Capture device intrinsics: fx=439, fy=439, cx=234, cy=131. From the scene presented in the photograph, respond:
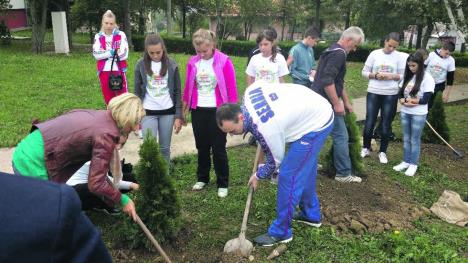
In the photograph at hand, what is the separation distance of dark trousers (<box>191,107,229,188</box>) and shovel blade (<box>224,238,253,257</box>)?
3.96 ft

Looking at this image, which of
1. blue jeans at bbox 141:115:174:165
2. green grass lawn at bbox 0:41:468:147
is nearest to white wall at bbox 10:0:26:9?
green grass lawn at bbox 0:41:468:147

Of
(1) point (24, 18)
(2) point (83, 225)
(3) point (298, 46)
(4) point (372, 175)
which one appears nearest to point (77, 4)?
(1) point (24, 18)

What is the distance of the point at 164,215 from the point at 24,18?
37.9m

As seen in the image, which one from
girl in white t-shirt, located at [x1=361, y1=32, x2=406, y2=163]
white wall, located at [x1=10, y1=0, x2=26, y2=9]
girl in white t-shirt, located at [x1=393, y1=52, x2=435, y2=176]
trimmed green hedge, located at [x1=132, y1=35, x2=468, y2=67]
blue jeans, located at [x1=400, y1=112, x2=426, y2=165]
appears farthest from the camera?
white wall, located at [x1=10, y1=0, x2=26, y2=9]

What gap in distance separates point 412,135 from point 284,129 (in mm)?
3062

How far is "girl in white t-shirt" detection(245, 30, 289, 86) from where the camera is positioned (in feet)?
19.3

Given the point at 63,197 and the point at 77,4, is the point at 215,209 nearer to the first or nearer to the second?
the point at 63,197

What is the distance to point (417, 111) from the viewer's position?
18.6 feet

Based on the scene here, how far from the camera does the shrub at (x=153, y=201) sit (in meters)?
3.52

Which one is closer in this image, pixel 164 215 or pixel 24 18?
pixel 164 215

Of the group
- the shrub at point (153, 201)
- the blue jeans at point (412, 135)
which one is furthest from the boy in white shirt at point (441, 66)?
the shrub at point (153, 201)

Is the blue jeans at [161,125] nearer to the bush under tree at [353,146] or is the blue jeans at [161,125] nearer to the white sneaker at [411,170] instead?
the bush under tree at [353,146]

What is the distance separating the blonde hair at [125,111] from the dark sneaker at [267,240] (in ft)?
5.19

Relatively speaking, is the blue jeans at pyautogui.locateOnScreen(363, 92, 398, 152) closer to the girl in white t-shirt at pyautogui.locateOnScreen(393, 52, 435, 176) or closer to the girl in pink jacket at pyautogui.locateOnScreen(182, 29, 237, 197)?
the girl in white t-shirt at pyautogui.locateOnScreen(393, 52, 435, 176)
